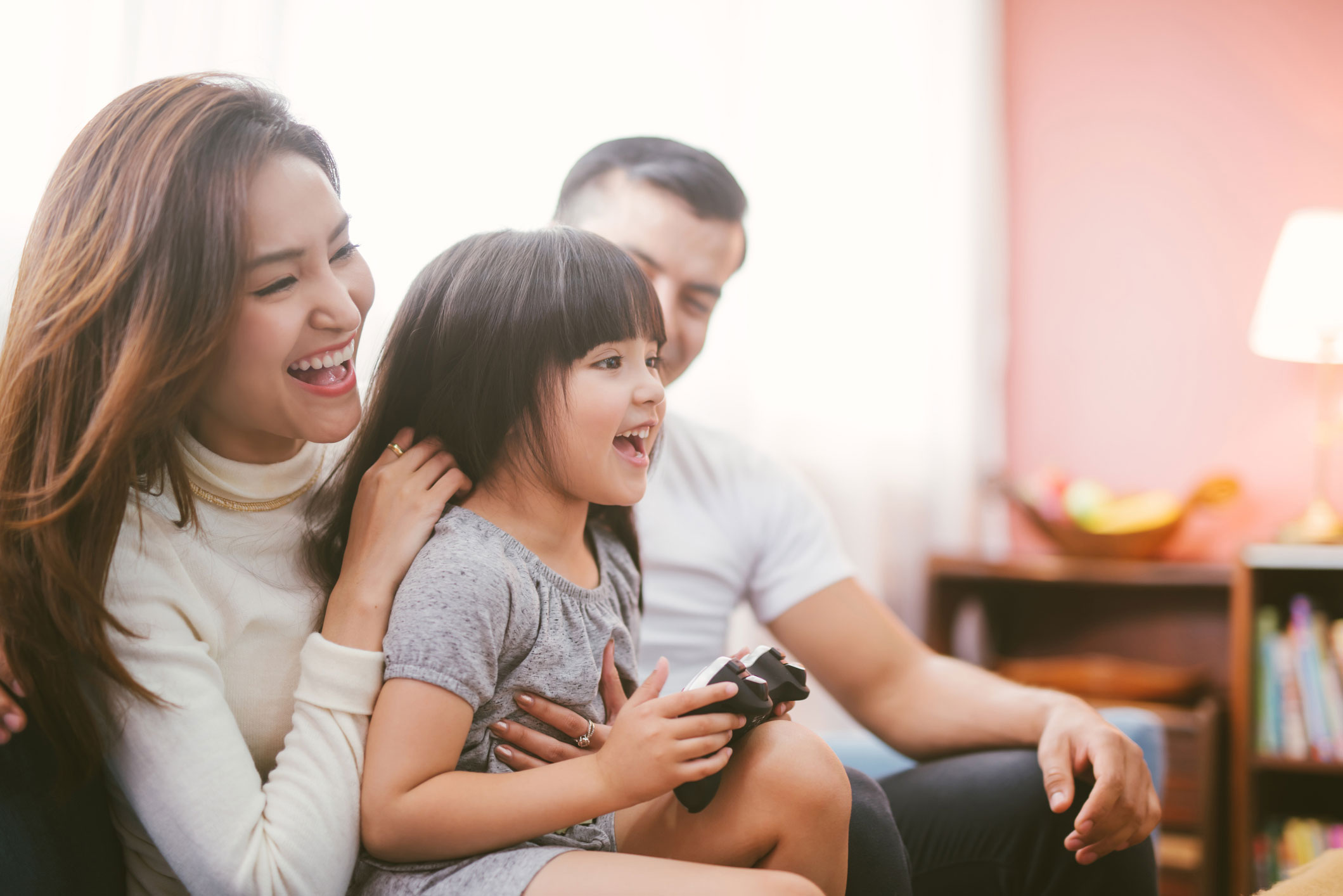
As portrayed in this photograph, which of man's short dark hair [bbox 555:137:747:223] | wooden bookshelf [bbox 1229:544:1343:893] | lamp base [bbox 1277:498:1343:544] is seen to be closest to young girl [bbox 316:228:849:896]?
man's short dark hair [bbox 555:137:747:223]

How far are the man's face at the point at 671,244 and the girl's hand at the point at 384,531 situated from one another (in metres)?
0.45

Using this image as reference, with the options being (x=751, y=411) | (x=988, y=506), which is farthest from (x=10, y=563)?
(x=988, y=506)

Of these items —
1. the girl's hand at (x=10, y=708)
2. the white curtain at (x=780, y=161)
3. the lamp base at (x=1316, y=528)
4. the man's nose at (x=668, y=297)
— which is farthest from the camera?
the lamp base at (x=1316, y=528)

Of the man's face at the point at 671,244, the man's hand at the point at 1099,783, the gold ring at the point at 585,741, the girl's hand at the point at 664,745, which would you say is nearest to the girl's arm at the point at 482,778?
the girl's hand at the point at 664,745

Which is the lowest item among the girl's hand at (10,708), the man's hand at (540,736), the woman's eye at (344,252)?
the man's hand at (540,736)

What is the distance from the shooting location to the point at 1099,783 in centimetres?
98

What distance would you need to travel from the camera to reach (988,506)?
2770mm

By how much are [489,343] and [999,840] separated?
747 millimetres

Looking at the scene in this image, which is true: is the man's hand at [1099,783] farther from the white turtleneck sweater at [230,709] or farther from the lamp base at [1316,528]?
the lamp base at [1316,528]

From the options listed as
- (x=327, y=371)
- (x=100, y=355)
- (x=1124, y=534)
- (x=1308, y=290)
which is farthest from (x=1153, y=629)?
(x=100, y=355)

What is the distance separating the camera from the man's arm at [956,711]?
1002 millimetres

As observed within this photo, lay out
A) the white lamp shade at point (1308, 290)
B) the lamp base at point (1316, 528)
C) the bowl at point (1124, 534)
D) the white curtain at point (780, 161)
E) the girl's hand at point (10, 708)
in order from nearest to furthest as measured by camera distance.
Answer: the girl's hand at point (10, 708) < the white curtain at point (780, 161) < the lamp base at point (1316, 528) < the white lamp shade at point (1308, 290) < the bowl at point (1124, 534)

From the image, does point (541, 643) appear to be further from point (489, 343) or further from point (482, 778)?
point (489, 343)

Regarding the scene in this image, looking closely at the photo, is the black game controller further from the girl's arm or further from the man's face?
the man's face
